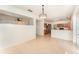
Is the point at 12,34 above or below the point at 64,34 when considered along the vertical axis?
above

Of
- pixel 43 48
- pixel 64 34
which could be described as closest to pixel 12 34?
pixel 43 48

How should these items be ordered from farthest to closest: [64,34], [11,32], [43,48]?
[64,34] < [11,32] < [43,48]

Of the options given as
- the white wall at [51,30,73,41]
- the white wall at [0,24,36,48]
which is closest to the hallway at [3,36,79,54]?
Answer: the white wall at [0,24,36,48]

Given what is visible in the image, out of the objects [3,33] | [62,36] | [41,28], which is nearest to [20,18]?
[3,33]

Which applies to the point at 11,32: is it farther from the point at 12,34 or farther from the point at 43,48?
the point at 43,48

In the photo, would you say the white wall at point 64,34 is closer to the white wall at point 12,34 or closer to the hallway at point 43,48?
the hallway at point 43,48

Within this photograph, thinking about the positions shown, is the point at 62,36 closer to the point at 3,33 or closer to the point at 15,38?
the point at 15,38

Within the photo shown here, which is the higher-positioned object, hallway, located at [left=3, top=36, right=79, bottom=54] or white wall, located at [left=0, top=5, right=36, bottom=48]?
white wall, located at [left=0, top=5, right=36, bottom=48]

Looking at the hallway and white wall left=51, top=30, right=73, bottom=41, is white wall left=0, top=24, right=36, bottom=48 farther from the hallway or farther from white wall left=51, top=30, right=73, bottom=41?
white wall left=51, top=30, right=73, bottom=41

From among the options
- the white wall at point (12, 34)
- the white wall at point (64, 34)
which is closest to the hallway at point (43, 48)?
the white wall at point (12, 34)

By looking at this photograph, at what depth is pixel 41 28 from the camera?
12.6 m

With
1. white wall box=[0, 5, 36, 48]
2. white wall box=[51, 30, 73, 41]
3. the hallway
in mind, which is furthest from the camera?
white wall box=[51, 30, 73, 41]
